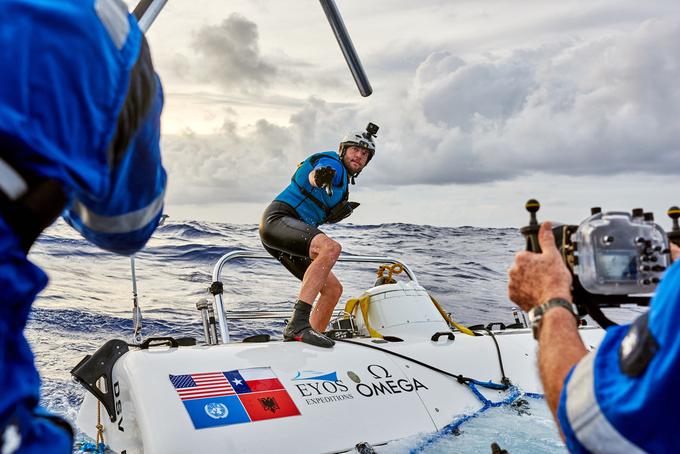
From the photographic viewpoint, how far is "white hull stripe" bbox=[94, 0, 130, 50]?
898mm

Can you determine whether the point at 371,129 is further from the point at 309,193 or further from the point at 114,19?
the point at 114,19

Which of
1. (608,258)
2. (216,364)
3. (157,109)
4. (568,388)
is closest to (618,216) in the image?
(608,258)

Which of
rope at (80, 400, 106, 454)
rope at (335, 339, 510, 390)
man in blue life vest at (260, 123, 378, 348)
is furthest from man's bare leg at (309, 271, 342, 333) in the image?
rope at (80, 400, 106, 454)

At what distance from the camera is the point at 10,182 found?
2.63ft

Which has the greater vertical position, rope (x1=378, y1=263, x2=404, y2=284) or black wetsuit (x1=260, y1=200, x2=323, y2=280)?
black wetsuit (x1=260, y1=200, x2=323, y2=280)

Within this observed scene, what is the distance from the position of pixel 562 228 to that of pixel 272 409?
2042 mm

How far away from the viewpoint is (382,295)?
15.2 ft

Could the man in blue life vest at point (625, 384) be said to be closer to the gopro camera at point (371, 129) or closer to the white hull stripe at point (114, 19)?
the white hull stripe at point (114, 19)

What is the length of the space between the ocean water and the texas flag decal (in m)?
0.58

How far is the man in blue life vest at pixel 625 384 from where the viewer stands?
0.98 meters

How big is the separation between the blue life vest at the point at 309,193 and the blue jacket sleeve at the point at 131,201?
3.58m

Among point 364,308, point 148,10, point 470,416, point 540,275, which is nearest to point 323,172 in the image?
point 364,308

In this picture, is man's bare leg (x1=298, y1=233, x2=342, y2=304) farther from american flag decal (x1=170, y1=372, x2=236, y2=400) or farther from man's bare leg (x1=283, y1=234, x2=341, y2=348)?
american flag decal (x1=170, y1=372, x2=236, y2=400)

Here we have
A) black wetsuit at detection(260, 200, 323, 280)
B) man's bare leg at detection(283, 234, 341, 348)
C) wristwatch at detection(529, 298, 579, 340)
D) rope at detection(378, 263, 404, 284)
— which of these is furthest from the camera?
rope at detection(378, 263, 404, 284)
